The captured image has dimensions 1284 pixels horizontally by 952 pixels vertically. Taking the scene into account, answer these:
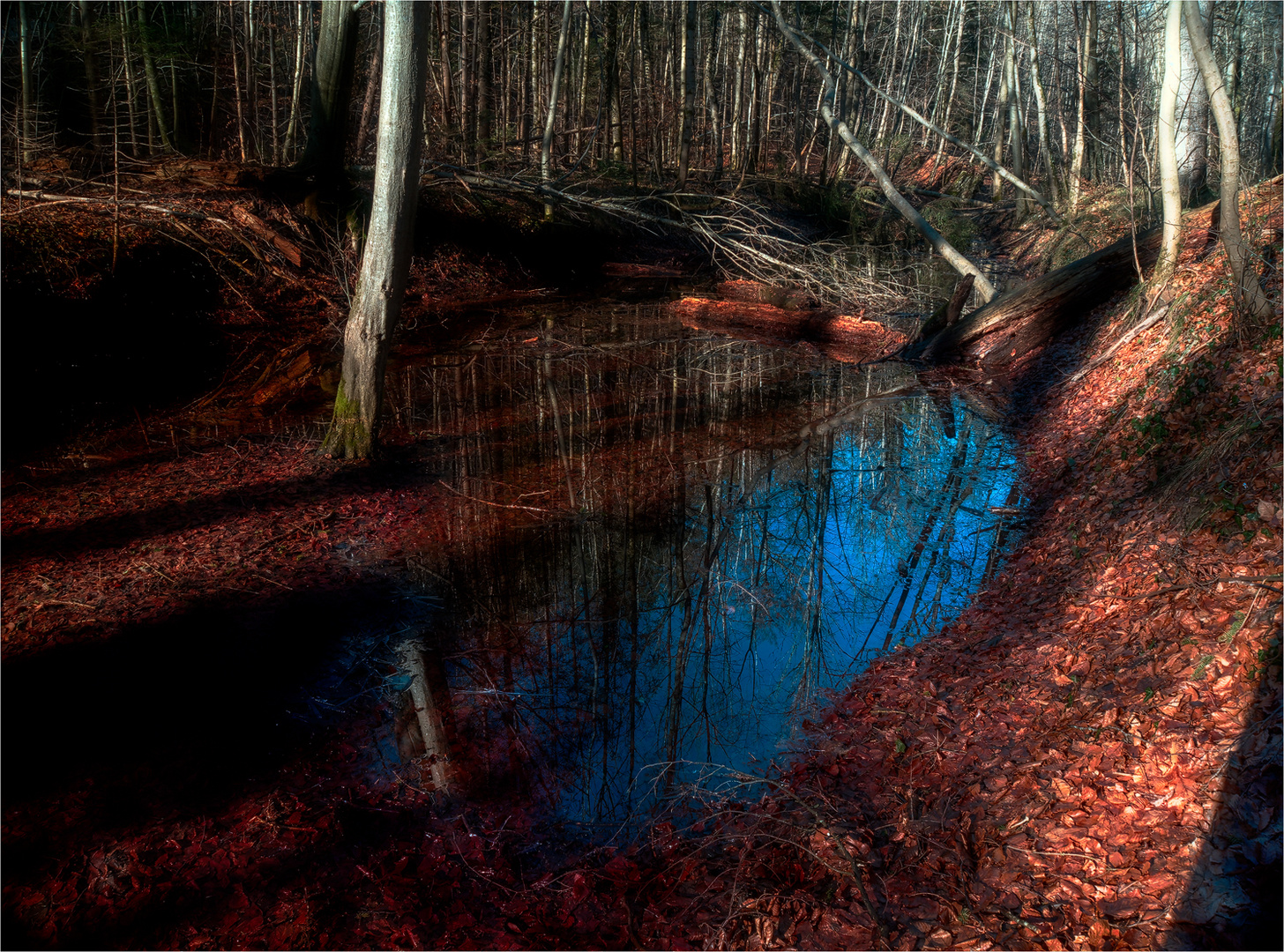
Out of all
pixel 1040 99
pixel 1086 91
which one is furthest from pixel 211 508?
pixel 1040 99

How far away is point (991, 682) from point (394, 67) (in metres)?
6.86

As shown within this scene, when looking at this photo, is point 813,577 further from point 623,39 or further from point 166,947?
point 623,39

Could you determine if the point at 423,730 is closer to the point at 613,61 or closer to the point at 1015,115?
the point at 613,61

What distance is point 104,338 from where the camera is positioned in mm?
12148

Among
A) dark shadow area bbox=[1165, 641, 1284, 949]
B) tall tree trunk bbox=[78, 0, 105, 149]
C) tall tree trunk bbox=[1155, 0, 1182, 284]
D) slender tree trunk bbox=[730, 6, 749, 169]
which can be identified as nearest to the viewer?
dark shadow area bbox=[1165, 641, 1284, 949]

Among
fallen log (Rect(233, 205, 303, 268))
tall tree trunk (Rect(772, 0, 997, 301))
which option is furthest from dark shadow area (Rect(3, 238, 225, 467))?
tall tree trunk (Rect(772, 0, 997, 301))

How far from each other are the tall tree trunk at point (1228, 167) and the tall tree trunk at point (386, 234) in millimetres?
6537

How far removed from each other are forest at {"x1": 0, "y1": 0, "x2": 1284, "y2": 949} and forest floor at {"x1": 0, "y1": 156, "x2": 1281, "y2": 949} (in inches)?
1.0

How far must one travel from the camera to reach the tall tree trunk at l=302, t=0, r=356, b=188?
44.3 feet

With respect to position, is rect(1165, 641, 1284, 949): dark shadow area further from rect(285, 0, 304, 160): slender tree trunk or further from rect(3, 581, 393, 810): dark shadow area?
rect(285, 0, 304, 160): slender tree trunk

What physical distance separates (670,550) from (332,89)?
11.9m

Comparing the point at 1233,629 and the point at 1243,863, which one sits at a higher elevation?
the point at 1233,629

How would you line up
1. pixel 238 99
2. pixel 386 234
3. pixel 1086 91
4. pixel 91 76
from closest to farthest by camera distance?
pixel 386 234 < pixel 91 76 < pixel 238 99 < pixel 1086 91

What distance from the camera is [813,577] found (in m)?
6.46
